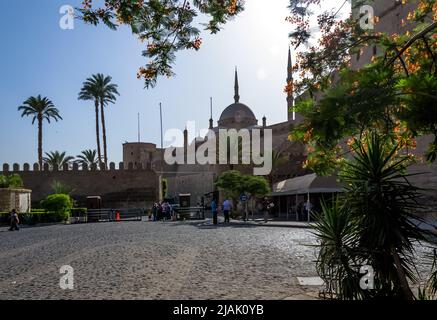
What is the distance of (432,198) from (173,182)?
5650cm

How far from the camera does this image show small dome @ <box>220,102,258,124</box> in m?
79.9

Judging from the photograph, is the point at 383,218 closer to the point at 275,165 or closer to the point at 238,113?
the point at 275,165

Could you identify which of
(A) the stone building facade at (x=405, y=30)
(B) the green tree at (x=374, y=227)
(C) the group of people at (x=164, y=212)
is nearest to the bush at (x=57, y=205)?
(C) the group of people at (x=164, y=212)

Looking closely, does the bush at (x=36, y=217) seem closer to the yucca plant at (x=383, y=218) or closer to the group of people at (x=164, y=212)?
the group of people at (x=164, y=212)

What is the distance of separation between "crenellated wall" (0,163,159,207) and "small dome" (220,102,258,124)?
2901 centimetres

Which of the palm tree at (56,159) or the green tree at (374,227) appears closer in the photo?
the green tree at (374,227)

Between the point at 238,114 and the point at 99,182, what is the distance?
113ft

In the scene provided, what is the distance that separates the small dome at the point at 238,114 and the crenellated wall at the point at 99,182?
95.2 ft

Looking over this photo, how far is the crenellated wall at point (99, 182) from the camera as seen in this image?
52.9 m

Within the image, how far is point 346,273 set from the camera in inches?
209

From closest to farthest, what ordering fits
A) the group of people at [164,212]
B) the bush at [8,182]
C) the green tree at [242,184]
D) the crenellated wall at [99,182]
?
the group of people at [164,212] < the green tree at [242,184] < the bush at [8,182] < the crenellated wall at [99,182]

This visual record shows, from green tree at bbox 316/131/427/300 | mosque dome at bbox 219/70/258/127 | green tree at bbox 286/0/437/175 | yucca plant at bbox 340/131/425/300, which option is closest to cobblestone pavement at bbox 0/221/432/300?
green tree at bbox 316/131/427/300

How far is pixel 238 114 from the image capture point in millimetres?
79938
